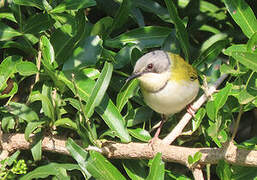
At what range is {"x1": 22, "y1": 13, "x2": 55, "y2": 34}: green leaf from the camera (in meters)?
3.67

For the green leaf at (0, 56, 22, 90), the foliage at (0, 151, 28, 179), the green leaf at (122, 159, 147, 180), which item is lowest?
the green leaf at (122, 159, 147, 180)

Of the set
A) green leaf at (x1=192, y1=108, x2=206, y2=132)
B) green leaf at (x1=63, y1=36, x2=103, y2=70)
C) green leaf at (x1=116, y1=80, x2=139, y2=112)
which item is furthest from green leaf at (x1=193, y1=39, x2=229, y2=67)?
green leaf at (x1=63, y1=36, x2=103, y2=70)

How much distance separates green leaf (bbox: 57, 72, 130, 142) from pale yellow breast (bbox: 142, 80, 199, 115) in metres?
0.54

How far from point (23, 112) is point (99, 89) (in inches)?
27.4

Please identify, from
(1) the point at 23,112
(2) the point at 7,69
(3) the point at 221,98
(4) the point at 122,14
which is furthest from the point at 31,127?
(3) the point at 221,98

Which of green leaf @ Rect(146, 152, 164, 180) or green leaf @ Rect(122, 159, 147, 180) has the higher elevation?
green leaf @ Rect(146, 152, 164, 180)

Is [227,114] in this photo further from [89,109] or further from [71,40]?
[71,40]

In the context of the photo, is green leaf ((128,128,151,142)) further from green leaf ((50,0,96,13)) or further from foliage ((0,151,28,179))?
green leaf ((50,0,96,13))

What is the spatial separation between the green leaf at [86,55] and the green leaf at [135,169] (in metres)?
0.88

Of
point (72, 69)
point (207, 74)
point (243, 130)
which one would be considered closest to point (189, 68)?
point (207, 74)

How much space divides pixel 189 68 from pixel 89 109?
4.23 feet

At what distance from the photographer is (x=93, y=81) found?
140 inches

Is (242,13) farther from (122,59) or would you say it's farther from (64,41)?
(64,41)

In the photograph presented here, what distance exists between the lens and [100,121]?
163 inches
